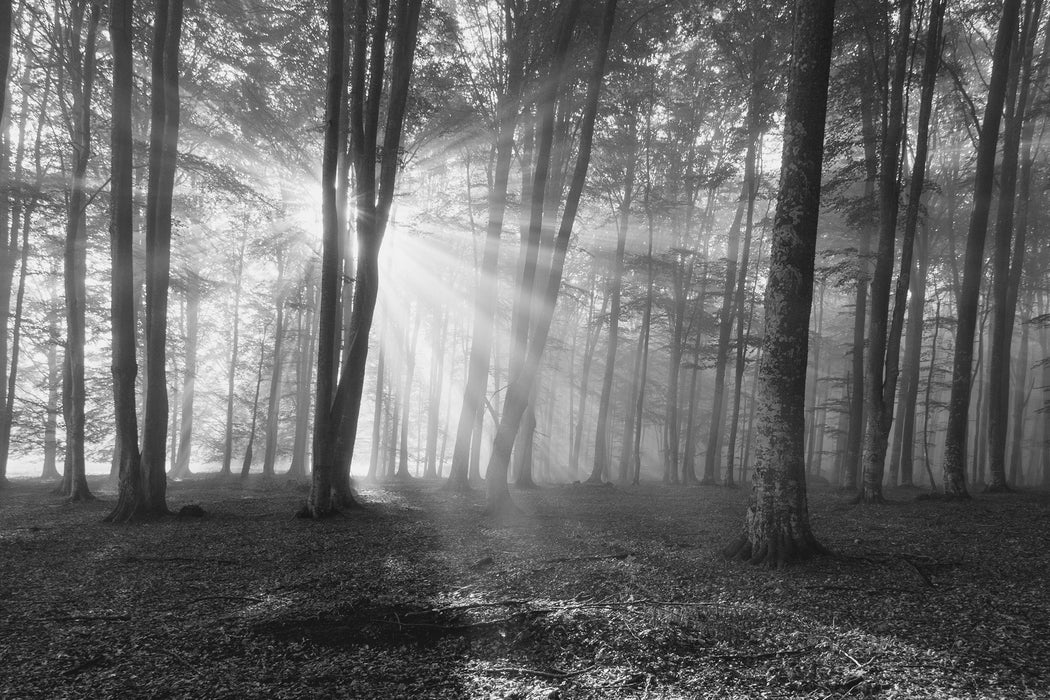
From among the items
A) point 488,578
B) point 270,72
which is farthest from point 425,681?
point 270,72

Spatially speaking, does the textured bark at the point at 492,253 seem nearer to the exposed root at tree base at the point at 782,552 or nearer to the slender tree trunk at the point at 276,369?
the exposed root at tree base at the point at 782,552

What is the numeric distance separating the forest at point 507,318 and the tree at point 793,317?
36 mm

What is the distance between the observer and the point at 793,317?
5469 mm

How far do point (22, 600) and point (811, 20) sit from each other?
947 cm

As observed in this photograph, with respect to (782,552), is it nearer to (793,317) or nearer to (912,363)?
(793,317)

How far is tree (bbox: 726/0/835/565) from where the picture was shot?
545 cm

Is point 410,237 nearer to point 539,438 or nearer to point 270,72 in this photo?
point 270,72

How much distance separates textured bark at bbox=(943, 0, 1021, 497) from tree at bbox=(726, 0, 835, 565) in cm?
807

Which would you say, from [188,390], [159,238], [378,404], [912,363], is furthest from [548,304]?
[188,390]

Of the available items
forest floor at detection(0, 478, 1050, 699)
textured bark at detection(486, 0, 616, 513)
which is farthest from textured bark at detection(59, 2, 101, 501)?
textured bark at detection(486, 0, 616, 513)

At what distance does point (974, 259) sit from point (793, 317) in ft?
31.5

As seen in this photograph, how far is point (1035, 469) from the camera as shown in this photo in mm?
31672

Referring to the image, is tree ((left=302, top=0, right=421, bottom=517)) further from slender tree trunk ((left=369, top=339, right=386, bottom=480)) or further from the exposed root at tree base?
slender tree trunk ((left=369, top=339, right=386, bottom=480))

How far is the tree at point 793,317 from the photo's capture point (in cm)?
545
